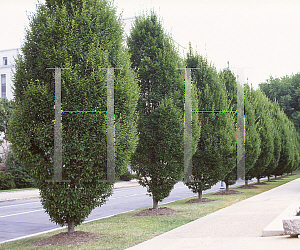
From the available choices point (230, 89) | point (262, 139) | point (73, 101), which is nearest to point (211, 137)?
point (230, 89)

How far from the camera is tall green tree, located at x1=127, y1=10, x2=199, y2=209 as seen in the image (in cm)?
1294

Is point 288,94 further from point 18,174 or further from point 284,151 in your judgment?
point 18,174

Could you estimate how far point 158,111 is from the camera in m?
13.2

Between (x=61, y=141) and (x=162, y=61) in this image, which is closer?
(x=61, y=141)

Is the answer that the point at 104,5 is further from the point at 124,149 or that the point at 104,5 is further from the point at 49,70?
the point at 124,149

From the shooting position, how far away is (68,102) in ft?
27.3

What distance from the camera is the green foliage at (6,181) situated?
90.0 ft

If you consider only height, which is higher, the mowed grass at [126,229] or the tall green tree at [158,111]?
the tall green tree at [158,111]

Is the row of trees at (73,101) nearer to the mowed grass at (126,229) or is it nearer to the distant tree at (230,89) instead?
the mowed grass at (126,229)

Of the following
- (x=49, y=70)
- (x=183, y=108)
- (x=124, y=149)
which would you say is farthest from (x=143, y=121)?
(x=49, y=70)

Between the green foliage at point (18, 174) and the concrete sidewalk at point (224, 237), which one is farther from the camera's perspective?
the green foliage at point (18, 174)

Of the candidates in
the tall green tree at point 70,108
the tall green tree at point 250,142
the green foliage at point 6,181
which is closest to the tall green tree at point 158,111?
the tall green tree at point 70,108

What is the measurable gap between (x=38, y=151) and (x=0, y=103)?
23217 millimetres

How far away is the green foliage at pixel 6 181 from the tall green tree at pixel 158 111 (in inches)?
665
